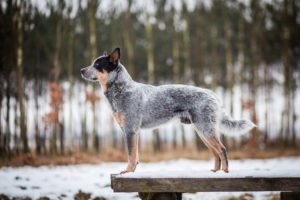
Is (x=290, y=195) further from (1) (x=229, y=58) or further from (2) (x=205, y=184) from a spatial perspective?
(1) (x=229, y=58)

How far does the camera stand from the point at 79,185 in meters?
7.87

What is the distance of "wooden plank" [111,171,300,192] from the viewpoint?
16.0 feet

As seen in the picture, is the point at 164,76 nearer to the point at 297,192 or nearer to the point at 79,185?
the point at 79,185

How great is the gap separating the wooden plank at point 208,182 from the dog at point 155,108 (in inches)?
16.8

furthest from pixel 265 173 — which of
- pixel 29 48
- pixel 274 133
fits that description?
pixel 274 133

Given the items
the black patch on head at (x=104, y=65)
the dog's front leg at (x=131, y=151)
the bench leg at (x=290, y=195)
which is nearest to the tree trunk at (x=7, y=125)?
the black patch on head at (x=104, y=65)

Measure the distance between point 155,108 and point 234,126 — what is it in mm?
1236

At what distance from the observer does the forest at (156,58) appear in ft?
50.8

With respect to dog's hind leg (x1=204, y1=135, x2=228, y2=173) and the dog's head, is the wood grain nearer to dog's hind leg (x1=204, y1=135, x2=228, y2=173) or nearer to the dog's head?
dog's hind leg (x1=204, y1=135, x2=228, y2=173)

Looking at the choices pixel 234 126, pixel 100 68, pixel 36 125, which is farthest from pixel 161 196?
pixel 36 125

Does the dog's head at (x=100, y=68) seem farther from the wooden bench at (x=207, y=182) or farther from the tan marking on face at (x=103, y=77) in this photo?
the wooden bench at (x=207, y=182)

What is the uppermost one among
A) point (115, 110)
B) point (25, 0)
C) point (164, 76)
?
point (25, 0)

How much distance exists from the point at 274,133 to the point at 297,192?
19.1 metres

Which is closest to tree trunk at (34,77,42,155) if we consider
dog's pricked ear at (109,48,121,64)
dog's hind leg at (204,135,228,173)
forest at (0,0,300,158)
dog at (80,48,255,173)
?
forest at (0,0,300,158)
